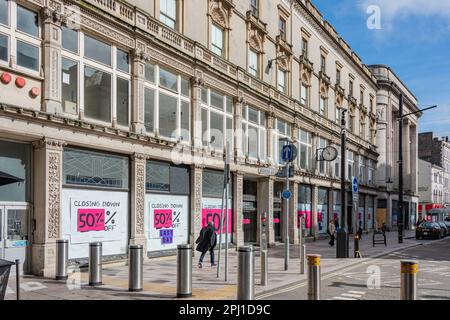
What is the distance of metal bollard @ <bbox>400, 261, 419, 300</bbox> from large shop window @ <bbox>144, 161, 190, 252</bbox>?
11468 mm

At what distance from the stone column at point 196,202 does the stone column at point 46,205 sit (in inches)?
283

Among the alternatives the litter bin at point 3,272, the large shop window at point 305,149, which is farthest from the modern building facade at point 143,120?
the litter bin at point 3,272

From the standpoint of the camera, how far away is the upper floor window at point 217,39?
75.4ft

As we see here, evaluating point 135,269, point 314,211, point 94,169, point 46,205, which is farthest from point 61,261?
point 314,211

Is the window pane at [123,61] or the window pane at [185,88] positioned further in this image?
Result: the window pane at [185,88]

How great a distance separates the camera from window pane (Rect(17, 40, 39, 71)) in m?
13.6

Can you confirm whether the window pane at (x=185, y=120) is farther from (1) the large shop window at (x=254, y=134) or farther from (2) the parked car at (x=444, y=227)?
(2) the parked car at (x=444, y=227)

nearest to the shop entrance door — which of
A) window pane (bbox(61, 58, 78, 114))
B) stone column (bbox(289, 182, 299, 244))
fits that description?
window pane (bbox(61, 58, 78, 114))

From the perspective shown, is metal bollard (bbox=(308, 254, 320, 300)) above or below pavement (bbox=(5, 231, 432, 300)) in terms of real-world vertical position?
above

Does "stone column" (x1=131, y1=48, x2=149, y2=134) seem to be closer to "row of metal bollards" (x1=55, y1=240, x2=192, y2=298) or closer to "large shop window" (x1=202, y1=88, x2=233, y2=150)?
"large shop window" (x1=202, y1=88, x2=233, y2=150)

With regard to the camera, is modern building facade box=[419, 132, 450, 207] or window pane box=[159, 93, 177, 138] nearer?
window pane box=[159, 93, 177, 138]

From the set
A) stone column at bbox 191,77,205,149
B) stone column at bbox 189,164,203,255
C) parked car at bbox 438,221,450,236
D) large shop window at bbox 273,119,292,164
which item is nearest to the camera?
stone column at bbox 189,164,203,255

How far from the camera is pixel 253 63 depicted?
1057 inches
